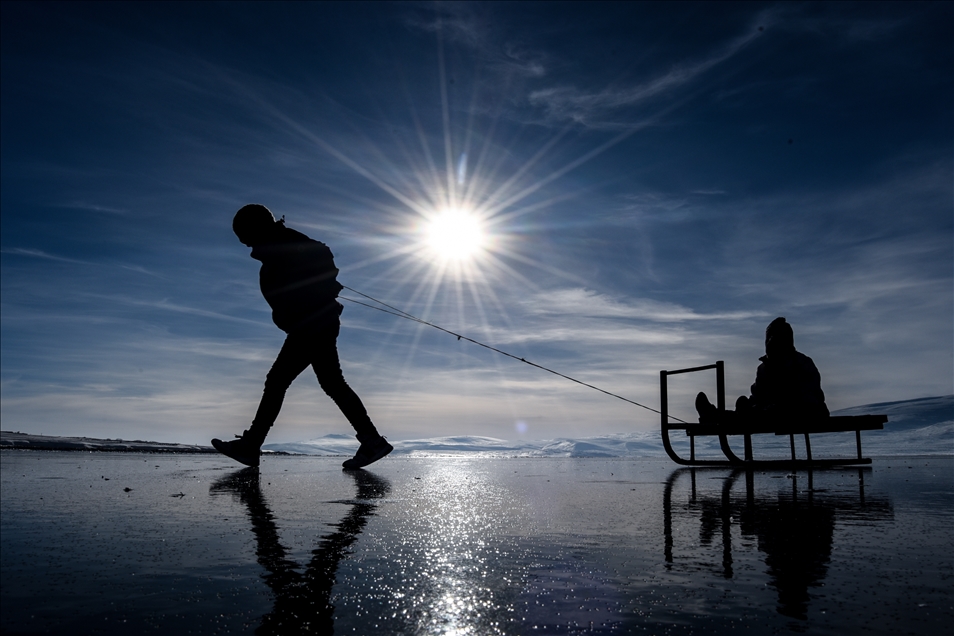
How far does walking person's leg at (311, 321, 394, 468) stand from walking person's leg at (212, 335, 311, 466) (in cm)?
21

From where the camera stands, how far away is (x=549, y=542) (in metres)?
3.11

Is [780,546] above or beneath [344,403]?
beneath

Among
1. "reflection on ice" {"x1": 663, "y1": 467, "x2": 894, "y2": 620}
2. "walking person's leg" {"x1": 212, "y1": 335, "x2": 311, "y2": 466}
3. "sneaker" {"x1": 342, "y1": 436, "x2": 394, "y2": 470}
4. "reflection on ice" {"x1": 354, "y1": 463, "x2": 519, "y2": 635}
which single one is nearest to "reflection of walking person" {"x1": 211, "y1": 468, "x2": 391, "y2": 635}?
"reflection on ice" {"x1": 354, "y1": 463, "x2": 519, "y2": 635}

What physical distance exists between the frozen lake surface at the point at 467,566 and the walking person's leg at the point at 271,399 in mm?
3021

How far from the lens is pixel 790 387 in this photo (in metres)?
9.06

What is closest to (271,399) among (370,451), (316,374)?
(316,374)

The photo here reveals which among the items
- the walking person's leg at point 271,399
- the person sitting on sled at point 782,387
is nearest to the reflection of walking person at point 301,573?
the walking person's leg at point 271,399

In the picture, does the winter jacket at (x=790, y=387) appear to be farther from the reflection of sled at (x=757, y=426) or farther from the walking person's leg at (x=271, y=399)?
the walking person's leg at (x=271, y=399)

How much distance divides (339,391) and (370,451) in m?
0.92

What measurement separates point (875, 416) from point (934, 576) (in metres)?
7.97

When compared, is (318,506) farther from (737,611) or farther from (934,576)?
(934,576)

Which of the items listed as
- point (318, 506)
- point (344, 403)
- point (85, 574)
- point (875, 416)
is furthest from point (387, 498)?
point (875, 416)

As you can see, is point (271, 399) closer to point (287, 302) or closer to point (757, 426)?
point (287, 302)

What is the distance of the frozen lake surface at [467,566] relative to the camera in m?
1.86
